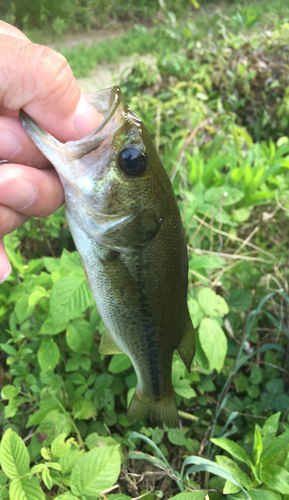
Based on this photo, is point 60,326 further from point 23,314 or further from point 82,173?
point 82,173

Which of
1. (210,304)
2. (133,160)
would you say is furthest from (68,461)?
(133,160)

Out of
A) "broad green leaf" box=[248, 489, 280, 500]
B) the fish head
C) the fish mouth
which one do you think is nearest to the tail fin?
"broad green leaf" box=[248, 489, 280, 500]

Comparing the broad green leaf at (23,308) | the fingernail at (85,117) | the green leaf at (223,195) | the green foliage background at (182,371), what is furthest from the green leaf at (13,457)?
the green leaf at (223,195)

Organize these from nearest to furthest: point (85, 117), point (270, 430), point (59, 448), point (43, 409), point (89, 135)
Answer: point (89, 135) → point (85, 117) → point (59, 448) → point (270, 430) → point (43, 409)

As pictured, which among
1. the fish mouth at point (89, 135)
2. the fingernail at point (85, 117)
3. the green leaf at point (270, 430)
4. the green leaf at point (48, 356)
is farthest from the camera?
the green leaf at point (48, 356)

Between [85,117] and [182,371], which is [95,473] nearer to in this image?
[182,371]

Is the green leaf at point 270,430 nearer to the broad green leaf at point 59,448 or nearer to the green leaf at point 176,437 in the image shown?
the green leaf at point 176,437

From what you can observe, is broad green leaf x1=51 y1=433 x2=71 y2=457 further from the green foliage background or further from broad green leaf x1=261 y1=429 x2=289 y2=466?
broad green leaf x1=261 y1=429 x2=289 y2=466
